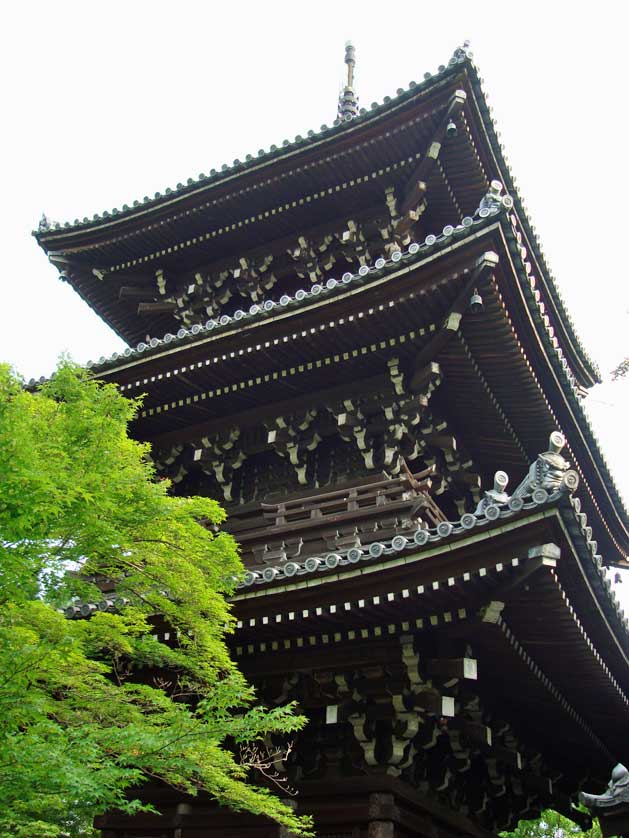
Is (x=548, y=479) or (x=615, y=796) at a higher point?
(x=548, y=479)

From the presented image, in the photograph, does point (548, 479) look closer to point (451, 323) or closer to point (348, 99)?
point (451, 323)

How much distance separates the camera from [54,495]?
6.46 metres

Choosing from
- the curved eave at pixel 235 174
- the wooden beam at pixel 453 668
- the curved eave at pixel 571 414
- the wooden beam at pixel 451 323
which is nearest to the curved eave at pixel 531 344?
the curved eave at pixel 571 414

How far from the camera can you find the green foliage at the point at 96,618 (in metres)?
5.96

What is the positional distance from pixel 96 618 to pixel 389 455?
5398 mm

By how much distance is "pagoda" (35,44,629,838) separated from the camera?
871 centimetres

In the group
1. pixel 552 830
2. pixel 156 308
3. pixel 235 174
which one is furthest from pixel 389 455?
pixel 552 830

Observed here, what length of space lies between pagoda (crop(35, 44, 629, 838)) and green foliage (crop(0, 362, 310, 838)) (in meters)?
1.48

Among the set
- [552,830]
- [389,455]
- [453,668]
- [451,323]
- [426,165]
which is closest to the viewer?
[453,668]

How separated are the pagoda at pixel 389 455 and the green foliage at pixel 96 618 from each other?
1477mm

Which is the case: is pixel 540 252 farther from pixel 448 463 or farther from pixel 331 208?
pixel 448 463

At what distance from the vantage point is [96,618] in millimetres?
7254

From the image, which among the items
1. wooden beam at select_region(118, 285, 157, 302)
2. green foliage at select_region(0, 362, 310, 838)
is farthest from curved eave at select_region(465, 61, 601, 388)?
green foliage at select_region(0, 362, 310, 838)

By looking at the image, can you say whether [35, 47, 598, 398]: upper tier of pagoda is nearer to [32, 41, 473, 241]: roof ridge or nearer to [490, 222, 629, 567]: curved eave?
[32, 41, 473, 241]: roof ridge
